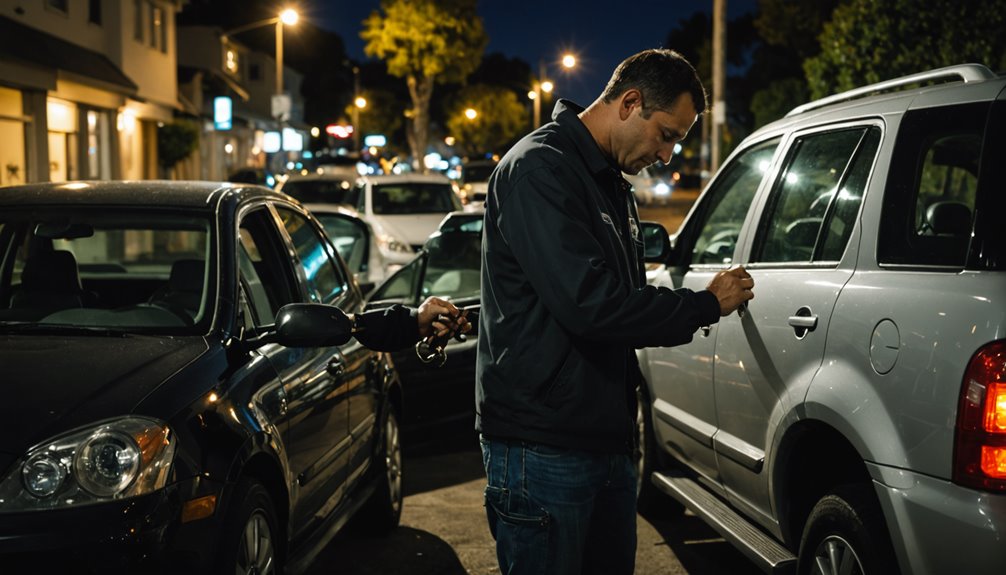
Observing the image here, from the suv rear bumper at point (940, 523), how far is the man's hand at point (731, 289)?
25.2 inches

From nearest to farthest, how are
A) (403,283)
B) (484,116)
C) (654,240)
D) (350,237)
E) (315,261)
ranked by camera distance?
(654,240)
(315,261)
(403,283)
(350,237)
(484,116)

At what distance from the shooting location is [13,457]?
3.35m

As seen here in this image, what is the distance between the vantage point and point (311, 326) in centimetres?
392

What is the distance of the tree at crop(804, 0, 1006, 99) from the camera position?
54.4ft

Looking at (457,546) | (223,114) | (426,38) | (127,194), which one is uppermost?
(426,38)

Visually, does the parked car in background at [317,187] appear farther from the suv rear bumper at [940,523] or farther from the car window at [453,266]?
the suv rear bumper at [940,523]

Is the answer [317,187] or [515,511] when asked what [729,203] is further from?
[317,187]

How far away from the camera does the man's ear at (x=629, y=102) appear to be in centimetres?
315

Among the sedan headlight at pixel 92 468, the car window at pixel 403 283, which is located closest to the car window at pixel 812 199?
the sedan headlight at pixel 92 468

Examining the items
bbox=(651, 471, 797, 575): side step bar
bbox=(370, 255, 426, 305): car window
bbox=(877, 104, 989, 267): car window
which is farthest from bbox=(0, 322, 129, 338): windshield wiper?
bbox=(370, 255, 426, 305): car window

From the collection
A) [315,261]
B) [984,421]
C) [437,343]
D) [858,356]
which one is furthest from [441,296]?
[984,421]

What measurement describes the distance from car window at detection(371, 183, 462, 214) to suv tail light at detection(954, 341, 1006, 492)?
15.0 metres

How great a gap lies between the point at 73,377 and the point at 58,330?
2.09 feet

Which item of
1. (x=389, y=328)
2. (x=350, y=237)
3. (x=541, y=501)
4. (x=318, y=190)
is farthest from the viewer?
(x=318, y=190)
